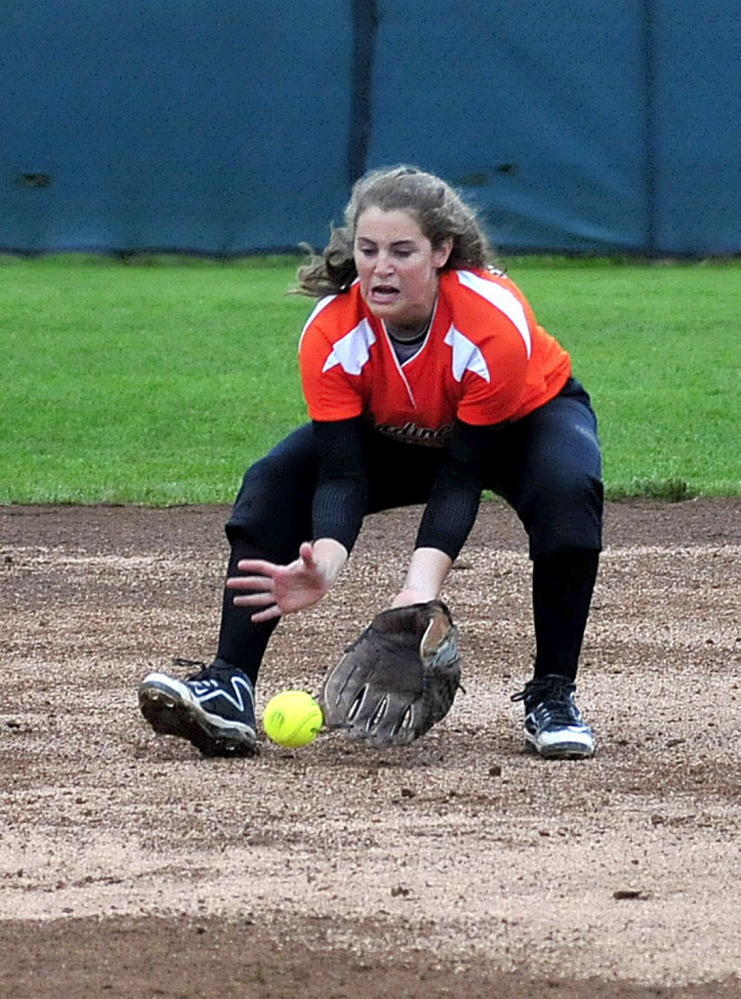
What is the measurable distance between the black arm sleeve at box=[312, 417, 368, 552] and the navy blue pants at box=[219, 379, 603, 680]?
9 cm

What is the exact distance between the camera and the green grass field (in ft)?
25.9

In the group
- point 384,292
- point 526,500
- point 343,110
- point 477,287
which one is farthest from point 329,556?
point 343,110

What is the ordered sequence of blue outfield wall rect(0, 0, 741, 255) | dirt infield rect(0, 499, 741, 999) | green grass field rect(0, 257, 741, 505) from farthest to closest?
blue outfield wall rect(0, 0, 741, 255) → green grass field rect(0, 257, 741, 505) → dirt infield rect(0, 499, 741, 999)

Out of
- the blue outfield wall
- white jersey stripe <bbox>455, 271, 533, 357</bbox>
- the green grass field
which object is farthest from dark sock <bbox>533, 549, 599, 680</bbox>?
the blue outfield wall

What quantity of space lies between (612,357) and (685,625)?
18.9 ft

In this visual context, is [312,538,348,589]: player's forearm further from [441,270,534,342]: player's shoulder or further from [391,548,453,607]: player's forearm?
[441,270,534,342]: player's shoulder

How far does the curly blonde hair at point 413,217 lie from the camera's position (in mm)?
3598

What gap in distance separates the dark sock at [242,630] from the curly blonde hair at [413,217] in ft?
1.79

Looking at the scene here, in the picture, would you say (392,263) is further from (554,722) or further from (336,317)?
(554,722)

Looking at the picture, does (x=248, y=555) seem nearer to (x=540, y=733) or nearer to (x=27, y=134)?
(x=540, y=733)

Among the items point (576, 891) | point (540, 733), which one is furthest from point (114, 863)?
point (540, 733)

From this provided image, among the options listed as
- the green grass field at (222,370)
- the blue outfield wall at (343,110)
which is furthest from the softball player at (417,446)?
the blue outfield wall at (343,110)

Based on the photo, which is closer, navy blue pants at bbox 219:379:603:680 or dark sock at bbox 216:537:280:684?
navy blue pants at bbox 219:379:603:680

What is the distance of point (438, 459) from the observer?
381cm
